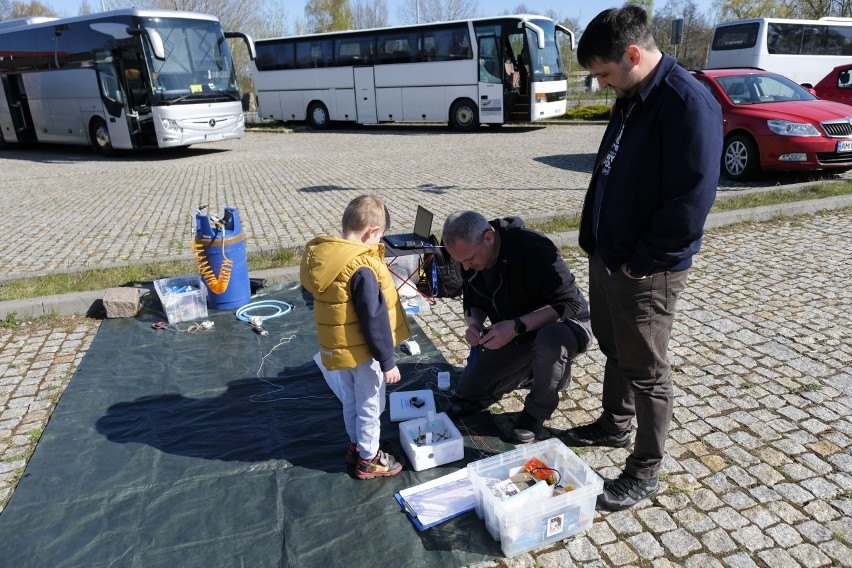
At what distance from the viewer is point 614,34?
2371 mm

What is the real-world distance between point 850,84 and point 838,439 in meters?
13.9

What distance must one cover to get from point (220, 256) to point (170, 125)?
446 inches

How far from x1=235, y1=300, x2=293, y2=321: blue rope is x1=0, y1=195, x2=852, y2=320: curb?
54 centimetres

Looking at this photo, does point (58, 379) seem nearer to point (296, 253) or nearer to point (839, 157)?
point (296, 253)

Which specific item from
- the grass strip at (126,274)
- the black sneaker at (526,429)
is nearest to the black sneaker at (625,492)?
the black sneaker at (526,429)

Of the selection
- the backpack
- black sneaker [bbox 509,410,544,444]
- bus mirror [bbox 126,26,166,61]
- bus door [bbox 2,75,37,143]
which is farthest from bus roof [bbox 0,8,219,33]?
black sneaker [bbox 509,410,544,444]

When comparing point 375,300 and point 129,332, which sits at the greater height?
point 375,300

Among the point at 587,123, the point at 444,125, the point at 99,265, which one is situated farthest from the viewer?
the point at 444,125

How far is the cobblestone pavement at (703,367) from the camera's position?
2.71 m

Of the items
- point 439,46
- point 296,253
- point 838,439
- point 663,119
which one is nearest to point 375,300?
point 663,119

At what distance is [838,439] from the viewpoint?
131 inches

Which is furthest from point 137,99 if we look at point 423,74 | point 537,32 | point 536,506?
point 536,506

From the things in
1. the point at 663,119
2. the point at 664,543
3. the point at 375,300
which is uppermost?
the point at 663,119

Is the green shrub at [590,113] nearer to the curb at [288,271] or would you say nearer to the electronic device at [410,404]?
the curb at [288,271]
